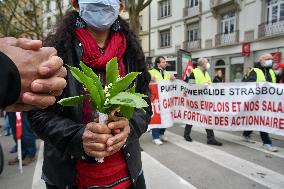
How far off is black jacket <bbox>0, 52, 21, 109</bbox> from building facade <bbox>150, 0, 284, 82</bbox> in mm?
19383

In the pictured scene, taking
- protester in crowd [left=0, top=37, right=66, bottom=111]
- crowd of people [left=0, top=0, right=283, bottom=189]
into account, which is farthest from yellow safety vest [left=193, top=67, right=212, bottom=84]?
protester in crowd [left=0, top=37, right=66, bottom=111]

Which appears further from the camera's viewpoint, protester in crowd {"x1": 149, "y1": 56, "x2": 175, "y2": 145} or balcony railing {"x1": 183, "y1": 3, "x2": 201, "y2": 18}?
balcony railing {"x1": 183, "y1": 3, "x2": 201, "y2": 18}

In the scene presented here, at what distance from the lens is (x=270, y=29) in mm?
19703

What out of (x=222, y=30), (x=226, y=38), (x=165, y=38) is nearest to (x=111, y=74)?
(x=226, y=38)

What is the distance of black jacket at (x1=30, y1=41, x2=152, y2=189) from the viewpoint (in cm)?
153

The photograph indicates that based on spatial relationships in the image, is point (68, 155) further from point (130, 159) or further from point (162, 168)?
point (162, 168)

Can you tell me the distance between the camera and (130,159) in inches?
67.8

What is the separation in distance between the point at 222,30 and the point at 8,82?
24.7m

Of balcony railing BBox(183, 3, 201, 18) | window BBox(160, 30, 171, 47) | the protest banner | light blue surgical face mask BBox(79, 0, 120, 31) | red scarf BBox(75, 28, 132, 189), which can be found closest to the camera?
red scarf BBox(75, 28, 132, 189)

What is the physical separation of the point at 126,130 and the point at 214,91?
17.4 ft

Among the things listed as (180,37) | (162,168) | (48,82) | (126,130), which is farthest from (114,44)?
(180,37)

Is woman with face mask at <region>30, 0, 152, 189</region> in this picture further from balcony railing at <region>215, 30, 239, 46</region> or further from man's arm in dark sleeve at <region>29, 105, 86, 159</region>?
balcony railing at <region>215, 30, 239, 46</region>

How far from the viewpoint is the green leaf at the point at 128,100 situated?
1132 mm

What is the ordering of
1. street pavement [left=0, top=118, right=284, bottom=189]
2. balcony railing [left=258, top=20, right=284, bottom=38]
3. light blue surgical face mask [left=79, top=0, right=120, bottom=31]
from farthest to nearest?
balcony railing [left=258, top=20, right=284, bottom=38], street pavement [left=0, top=118, right=284, bottom=189], light blue surgical face mask [left=79, top=0, right=120, bottom=31]
